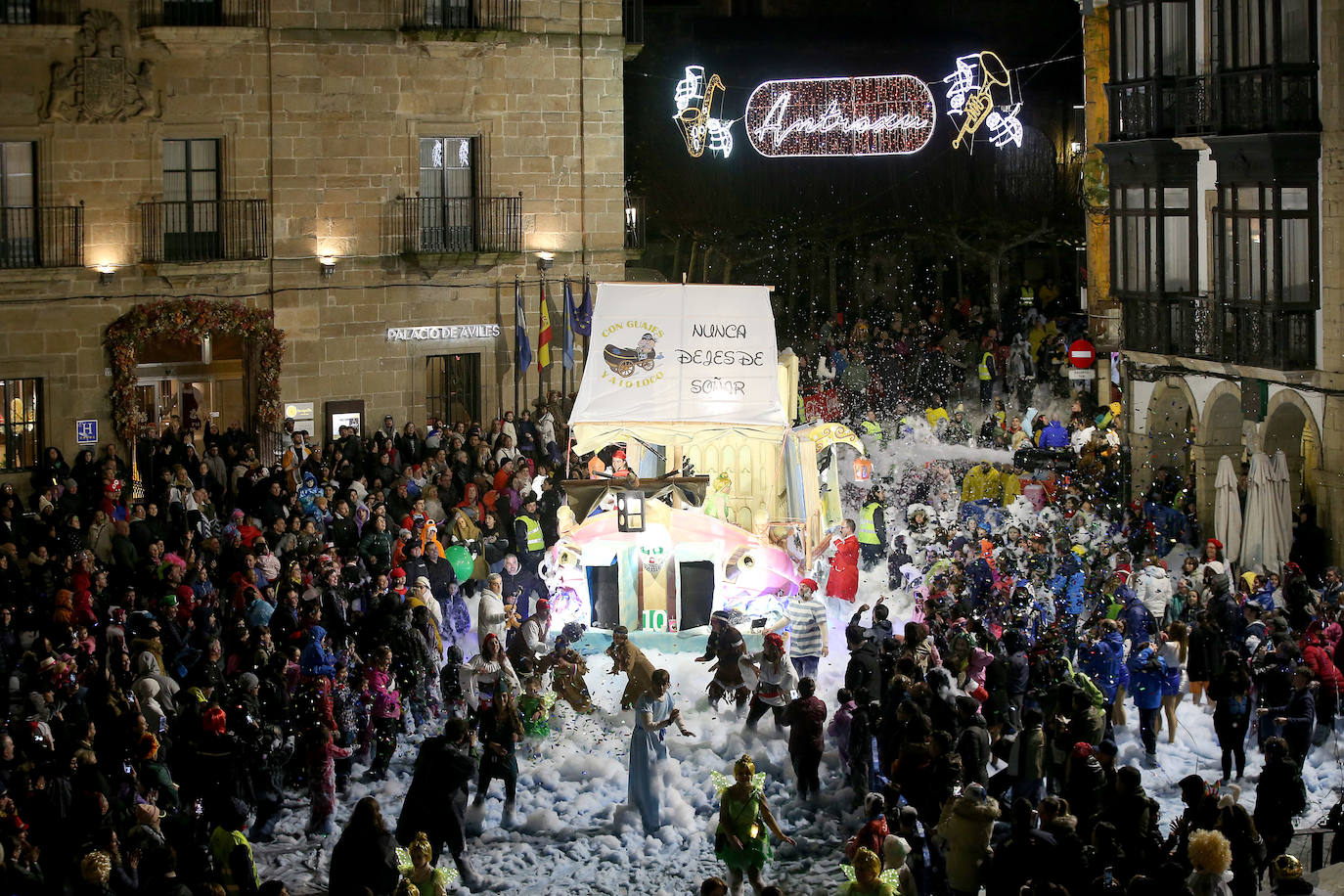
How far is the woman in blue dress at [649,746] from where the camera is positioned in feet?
50.7

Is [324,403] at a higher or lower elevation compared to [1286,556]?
higher

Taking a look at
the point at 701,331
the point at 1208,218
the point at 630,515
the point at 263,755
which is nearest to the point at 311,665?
the point at 263,755

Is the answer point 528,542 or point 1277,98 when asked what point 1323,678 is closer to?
point 528,542

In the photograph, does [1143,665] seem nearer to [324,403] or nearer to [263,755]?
[263,755]

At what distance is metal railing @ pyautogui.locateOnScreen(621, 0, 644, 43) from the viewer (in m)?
→ 32.9

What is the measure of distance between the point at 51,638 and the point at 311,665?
8.53ft

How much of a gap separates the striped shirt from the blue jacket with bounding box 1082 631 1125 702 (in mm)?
2682

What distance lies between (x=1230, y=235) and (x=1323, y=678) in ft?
32.4

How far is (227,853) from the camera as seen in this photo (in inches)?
503

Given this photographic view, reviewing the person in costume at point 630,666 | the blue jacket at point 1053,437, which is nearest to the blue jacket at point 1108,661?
the person in costume at point 630,666

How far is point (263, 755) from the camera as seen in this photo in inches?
602

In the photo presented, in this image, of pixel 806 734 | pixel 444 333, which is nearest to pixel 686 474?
pixel 806 734

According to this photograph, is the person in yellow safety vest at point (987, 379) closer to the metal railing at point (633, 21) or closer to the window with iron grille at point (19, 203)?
the metal railing at point (633, 21)

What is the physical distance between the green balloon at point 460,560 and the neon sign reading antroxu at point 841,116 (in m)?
9.22
